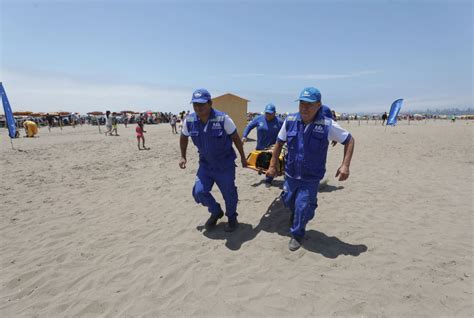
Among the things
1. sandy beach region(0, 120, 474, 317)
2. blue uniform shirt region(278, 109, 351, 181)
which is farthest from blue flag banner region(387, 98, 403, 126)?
blue uniform shirt region(278, 109, 351, 181)

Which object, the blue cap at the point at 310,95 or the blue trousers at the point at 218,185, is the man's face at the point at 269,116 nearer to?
the blue trousers at the point at 218,185

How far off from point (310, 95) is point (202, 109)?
1346 mm

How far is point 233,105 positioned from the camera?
15.6 m

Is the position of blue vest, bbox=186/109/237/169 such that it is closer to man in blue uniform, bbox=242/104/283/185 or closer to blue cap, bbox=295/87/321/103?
blue cap, bbox=295/87/321/103

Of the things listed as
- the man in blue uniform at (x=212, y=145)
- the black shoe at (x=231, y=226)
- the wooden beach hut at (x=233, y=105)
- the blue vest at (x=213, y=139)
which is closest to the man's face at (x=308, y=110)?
the man in blue uniform at (x=212, y=145)

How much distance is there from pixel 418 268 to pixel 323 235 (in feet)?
3.74

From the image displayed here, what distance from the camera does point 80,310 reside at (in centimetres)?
254

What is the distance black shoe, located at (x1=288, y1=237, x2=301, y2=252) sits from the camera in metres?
3.40

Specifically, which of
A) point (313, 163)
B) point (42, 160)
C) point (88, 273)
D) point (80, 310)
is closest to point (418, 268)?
point (313, 163)

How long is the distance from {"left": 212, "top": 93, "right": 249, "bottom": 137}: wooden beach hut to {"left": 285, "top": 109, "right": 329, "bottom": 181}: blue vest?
1201 cm

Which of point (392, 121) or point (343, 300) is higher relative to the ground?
point (392, 121)

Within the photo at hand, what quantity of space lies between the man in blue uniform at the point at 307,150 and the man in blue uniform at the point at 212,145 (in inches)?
29.1

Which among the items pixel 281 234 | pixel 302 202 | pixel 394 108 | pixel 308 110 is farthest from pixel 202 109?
pixel 394 108

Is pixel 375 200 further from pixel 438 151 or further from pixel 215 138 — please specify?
pixel 438 151
